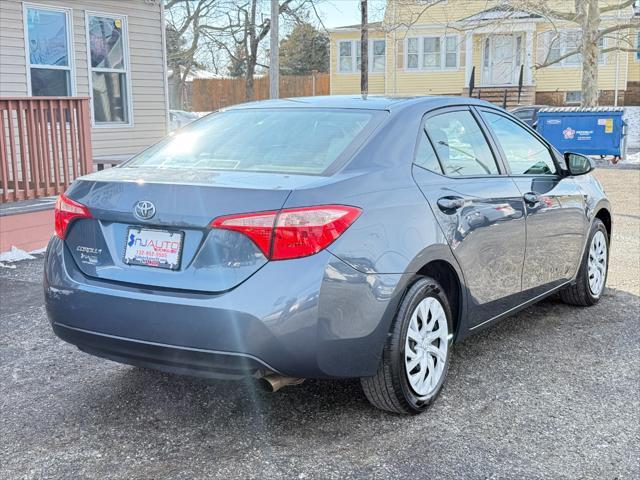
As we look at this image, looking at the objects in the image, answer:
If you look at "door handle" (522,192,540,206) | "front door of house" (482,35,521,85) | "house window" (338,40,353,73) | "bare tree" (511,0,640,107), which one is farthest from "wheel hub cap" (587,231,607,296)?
"house window" (338,40,353,73)

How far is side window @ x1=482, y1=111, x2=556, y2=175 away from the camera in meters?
4.57

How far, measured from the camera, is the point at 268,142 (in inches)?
148

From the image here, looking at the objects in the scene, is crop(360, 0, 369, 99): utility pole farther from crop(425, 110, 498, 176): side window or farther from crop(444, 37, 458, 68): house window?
crop(425, 110, 498, 176): side window

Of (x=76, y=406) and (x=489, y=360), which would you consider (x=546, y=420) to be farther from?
(x=76, y=406)

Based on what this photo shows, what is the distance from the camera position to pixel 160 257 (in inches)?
124

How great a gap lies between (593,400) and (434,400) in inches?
33.7

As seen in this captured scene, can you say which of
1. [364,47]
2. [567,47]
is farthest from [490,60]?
[364,47]

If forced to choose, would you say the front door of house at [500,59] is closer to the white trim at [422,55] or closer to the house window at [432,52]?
the white trim at [422,55]

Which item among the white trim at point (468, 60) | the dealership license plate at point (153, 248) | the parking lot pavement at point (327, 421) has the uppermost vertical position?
the white trim at point (468, 60)

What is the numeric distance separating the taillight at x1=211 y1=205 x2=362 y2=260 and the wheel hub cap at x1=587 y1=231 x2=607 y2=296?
10.3 feet

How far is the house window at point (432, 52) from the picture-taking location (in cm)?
3272

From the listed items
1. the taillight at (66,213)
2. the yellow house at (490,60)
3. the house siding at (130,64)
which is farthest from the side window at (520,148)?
the yellow house at (490,60)

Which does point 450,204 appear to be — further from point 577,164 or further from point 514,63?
point 514,63

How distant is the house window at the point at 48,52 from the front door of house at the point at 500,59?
2427 centimetres
